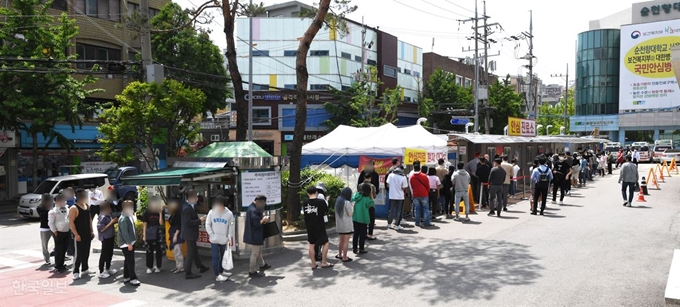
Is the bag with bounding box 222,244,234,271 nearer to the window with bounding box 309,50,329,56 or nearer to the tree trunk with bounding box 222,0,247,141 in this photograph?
the tree trunk with bounding box 222,0,247,141

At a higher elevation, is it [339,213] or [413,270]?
[339,213]

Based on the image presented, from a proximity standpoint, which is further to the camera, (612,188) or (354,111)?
(354,111)

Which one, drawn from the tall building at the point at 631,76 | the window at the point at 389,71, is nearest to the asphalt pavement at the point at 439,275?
the window at the point at 389,71

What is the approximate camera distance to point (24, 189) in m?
26.4

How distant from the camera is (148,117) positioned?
1195 cm

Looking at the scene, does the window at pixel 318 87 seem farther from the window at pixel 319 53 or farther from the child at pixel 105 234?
the child at pixel 105 234

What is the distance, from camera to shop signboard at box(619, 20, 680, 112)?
6128cm

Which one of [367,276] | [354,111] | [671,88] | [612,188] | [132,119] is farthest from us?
[671,88]

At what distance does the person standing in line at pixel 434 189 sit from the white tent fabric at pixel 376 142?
152 centimetres

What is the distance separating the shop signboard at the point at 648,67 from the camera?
201 feet

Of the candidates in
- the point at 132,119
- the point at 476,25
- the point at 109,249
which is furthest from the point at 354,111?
the point at 109,249

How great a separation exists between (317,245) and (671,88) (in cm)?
6658

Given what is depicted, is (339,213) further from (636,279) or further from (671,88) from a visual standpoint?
(671,88)

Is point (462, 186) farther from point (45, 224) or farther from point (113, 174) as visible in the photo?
point (113, 174)
